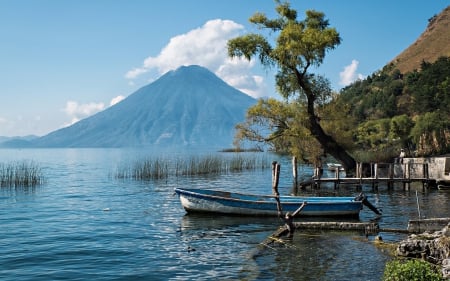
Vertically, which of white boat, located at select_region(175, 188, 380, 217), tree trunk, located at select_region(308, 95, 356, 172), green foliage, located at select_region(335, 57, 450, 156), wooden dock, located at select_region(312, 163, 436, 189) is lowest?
white boat, located at select_region(175, 188, 380, 217)

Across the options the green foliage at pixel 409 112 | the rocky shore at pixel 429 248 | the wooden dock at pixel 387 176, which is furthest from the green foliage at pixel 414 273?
the green foliage at pixel 409 112

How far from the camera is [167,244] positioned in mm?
16188

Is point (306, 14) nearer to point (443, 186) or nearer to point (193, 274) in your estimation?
point (443, 186)

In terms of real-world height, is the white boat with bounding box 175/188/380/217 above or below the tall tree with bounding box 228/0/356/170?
below

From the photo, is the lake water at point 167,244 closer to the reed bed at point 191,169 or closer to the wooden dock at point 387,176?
the wooden dock at point 387,176

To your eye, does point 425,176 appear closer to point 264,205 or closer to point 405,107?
point 264,205

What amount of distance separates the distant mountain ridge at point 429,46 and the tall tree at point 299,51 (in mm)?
77266

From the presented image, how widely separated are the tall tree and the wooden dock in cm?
201

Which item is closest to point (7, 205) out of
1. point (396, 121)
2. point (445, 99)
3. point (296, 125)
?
point (296, 125)

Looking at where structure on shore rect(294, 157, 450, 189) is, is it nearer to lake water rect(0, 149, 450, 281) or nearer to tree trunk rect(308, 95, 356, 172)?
tree trunk rect(308, 95, 356, 172)

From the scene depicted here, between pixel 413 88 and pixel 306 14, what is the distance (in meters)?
54.1

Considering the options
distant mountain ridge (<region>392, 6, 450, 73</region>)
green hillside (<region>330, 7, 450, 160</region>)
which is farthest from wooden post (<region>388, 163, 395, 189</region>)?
distant mountain ridge (<region>392, 6, 450, 73</region>)

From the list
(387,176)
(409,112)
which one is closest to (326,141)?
(387,176)

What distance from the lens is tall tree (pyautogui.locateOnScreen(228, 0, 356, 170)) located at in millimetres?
30891
